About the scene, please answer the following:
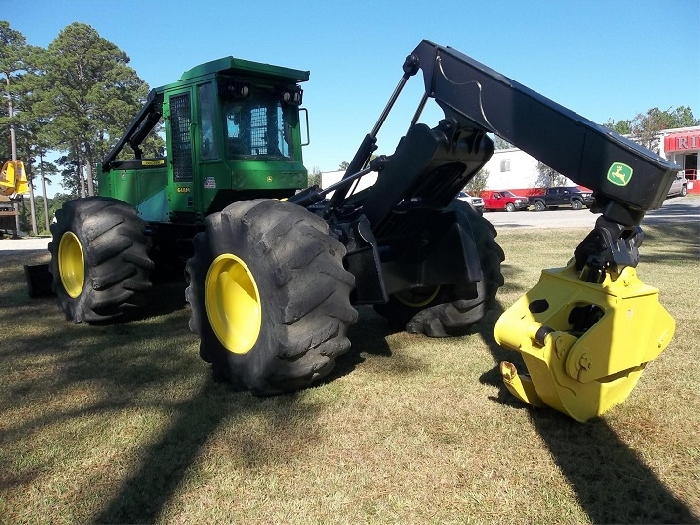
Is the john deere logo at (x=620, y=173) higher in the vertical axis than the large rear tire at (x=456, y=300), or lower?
higher

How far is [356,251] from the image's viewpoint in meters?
4.49

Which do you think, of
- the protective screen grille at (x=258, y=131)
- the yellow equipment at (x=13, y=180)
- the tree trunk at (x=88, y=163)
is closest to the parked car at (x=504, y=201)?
the yellow equipment at (x=13, y=180)

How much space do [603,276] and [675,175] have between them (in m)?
0.66

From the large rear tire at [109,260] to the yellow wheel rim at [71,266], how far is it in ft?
1.01

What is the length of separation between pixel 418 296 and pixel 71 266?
4058mm

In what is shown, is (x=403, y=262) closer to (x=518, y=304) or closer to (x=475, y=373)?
(x=475, y=373)

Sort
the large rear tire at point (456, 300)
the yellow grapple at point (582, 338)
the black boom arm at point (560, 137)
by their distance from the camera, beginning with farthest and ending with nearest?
the large rear tire at point (456, 300) → the yellow grapple at point (582, 338) → the black boom arm at point (560, 137)

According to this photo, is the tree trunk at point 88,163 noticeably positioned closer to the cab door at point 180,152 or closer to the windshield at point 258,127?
the cab door at point 180,152

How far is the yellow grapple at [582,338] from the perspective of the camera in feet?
10.8

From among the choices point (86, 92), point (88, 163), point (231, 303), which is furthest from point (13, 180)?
point (231, 303)

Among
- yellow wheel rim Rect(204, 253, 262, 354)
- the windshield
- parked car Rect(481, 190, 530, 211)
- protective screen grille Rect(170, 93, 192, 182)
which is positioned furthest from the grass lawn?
parked car Rect(481, 190, 530, 211)

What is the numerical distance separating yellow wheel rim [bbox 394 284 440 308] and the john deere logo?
2.54 m

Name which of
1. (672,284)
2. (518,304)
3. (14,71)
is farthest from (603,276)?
(14,71)

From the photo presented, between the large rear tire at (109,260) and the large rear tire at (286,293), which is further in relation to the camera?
the large rear tire at (109,260)
